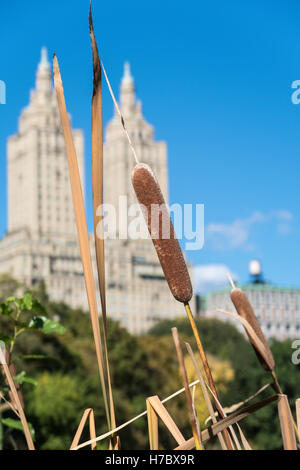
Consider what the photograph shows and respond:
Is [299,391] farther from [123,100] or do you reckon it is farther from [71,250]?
[123,100]

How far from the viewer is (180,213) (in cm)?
264

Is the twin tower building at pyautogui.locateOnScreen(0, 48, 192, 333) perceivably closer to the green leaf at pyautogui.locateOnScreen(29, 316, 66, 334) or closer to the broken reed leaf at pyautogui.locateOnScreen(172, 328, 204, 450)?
the green leaf at pyautogui.locateOnScreen(29, 316, 66, 334)

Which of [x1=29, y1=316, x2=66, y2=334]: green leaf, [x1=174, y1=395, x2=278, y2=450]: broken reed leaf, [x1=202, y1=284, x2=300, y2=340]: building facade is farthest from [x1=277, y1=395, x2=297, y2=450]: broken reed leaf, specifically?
[x1=202, y1=284, x2=300, y2=340]: building facade

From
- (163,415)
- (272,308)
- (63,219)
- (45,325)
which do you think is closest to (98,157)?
(163,415)

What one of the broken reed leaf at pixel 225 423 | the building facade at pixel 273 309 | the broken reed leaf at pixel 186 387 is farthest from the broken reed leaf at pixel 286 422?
the building facade at pixel 273 309

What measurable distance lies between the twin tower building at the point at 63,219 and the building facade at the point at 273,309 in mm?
6939

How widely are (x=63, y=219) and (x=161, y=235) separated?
396 feet

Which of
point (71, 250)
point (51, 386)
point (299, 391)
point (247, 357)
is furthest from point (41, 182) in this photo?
point (51, 386)

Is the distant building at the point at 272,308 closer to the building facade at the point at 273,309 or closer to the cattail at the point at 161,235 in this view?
the building facade at the point at 273,309

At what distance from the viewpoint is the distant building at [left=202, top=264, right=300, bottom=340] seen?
111637 millimetres

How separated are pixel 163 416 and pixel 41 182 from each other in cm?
12273

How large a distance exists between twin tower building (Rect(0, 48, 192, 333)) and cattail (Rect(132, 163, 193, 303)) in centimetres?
9366

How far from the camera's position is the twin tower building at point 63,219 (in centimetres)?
10350

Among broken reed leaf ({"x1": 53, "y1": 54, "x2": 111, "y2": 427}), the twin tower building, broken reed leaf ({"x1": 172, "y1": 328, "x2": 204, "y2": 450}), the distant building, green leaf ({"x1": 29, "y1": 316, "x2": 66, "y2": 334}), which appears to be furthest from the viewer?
the distant building
